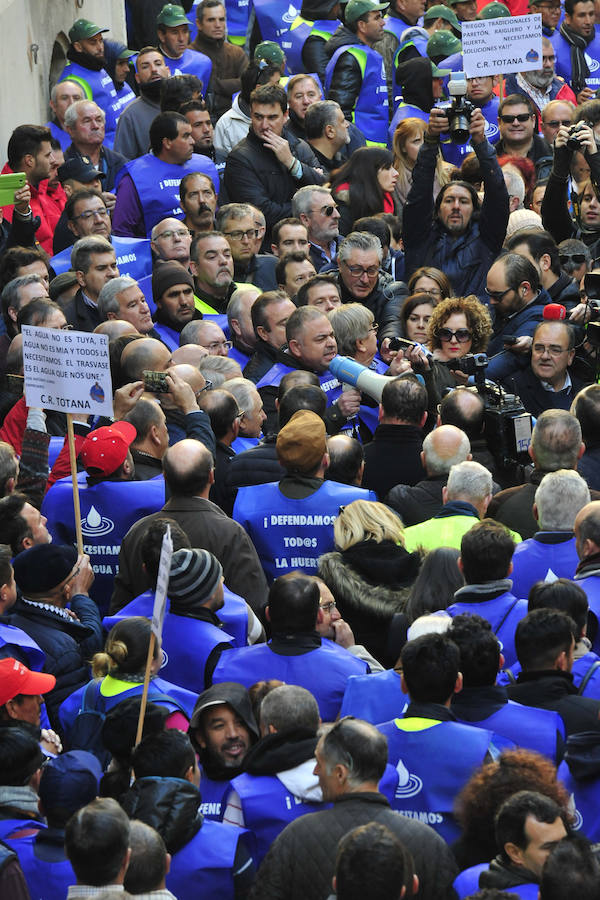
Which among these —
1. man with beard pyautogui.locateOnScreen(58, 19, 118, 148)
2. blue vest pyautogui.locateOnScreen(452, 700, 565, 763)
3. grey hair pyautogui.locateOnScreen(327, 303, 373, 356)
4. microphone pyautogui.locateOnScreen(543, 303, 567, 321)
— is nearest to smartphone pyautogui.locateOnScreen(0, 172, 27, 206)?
grey hair pyautogui.locateOnScreen(327, 303, 373, 356)

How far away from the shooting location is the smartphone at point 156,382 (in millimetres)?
7434

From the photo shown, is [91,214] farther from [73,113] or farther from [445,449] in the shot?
[445,449]

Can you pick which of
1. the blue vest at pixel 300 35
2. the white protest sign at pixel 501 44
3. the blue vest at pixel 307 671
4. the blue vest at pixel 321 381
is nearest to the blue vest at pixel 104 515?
the blue vest at pixel 307 671

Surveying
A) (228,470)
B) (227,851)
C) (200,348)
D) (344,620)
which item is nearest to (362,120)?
(200,348)

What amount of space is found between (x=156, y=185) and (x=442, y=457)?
14.4 ft

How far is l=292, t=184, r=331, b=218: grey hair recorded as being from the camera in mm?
10422

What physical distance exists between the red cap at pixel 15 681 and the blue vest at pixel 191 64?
8.67 m

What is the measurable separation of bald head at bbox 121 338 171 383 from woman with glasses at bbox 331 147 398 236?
358 centimetres

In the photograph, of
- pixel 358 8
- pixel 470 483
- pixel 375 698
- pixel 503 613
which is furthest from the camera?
pixel 358 8

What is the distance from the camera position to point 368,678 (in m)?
5.34

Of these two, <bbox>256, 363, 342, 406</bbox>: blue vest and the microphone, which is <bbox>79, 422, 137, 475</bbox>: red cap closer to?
<bbox>256, 363, 342, 406</bbox>: blue vest

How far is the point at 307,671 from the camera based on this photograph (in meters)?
5.54

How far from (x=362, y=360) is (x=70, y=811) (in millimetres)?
4582

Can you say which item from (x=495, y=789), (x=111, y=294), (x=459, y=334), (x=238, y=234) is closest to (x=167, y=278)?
(x=111, y=294)
